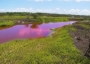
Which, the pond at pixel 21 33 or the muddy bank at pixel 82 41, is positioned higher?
the muddy bank at pixel 82 41

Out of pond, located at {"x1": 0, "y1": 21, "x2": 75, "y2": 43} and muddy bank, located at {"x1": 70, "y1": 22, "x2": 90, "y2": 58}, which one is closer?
muddy bank, located at {"x1": 70, "y1": 22, "x2": 90, "y2": 58}

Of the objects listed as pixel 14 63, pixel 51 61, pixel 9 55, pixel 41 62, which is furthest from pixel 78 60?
pixel 9 55

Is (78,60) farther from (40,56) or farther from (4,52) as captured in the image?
(4,52)

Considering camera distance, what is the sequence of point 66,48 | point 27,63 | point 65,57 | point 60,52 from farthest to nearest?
point 66,48 → point 60,52 → point 65,57 → point 27,63

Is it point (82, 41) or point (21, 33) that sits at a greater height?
point (82, 41)

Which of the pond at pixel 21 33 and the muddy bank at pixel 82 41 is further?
the pond at pixel 21 33

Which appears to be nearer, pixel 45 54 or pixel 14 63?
pixel 14 63

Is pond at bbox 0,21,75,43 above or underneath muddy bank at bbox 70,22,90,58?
underneath

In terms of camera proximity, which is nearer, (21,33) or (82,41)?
(82,41)

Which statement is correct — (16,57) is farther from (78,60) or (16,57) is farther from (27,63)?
(78,60)

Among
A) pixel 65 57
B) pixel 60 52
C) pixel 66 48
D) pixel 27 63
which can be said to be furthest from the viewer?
pixel 66 48
